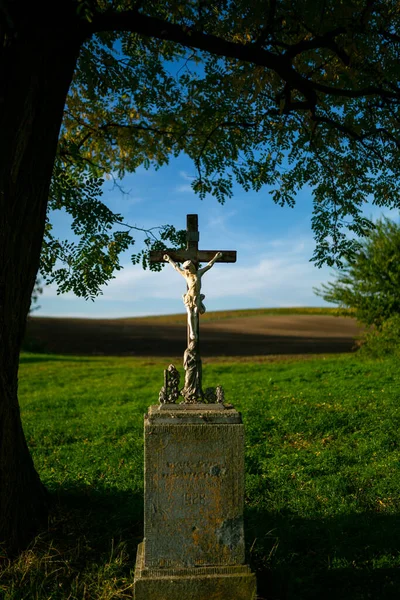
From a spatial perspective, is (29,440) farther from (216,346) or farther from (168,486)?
(216,346)

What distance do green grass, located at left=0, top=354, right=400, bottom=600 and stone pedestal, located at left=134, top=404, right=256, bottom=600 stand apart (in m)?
0.46

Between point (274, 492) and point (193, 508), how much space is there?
9.90 feet

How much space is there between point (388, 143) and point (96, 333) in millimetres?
32228

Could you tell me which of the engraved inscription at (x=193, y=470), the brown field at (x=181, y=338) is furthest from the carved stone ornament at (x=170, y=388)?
the brown field at (x=181, y=338)

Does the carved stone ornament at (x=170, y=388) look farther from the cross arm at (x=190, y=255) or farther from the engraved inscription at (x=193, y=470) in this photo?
the cross arm at (x=190, y=255)

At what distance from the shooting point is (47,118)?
631 cm

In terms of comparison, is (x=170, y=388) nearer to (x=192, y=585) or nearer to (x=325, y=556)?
(x=192, y=585)

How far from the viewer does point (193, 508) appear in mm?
5102

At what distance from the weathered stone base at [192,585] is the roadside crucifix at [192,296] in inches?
64.1

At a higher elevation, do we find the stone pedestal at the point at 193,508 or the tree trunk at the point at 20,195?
the tree trunk at the point at 20,195

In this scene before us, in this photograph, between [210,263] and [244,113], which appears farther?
[244,113]

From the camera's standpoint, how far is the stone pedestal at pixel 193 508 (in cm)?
504

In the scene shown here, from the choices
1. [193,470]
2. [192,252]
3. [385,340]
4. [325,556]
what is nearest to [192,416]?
[193,470]

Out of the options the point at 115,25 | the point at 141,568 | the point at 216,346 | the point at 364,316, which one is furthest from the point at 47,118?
the point at 216,346
